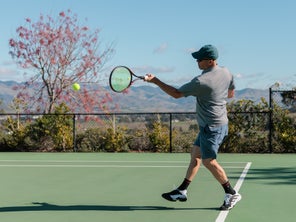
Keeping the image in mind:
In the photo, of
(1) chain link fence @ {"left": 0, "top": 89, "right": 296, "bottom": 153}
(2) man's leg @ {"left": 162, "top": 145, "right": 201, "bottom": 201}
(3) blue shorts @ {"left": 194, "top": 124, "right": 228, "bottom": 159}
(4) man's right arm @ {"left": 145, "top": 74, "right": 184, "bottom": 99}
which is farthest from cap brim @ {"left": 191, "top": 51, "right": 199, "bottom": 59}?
(1) chain link fence @ {"left": 0, "top": 89, "right": 296, "bottom": 153}

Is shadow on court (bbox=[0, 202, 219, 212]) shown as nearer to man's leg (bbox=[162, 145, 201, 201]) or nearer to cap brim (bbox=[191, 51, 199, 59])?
man's leg (bbox=[162, 145, 201, 201])

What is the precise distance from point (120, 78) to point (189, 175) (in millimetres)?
1559

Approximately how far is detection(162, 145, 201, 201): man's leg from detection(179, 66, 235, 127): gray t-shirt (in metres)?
0.50

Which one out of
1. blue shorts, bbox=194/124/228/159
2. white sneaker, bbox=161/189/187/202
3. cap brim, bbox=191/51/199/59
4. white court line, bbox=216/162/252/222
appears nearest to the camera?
white court line, bbox=216/162/252/222

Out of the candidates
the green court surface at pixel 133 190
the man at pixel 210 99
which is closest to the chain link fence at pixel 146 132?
the green court surface at pixel 133 190

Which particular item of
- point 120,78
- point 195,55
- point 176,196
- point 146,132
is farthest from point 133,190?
point 146,132

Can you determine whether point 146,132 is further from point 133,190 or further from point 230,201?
point 230,201

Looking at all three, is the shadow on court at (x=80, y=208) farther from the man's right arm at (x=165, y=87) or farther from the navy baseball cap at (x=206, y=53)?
the navy baseball cap at (x=206, y=53)

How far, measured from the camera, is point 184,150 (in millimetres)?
16516

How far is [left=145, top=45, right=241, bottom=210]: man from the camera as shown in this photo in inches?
251

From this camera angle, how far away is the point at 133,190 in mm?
8594

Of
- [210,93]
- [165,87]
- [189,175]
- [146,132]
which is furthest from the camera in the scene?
[146,132]

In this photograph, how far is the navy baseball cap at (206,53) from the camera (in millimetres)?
6547

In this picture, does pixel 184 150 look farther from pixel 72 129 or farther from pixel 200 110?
pixel 200 110
